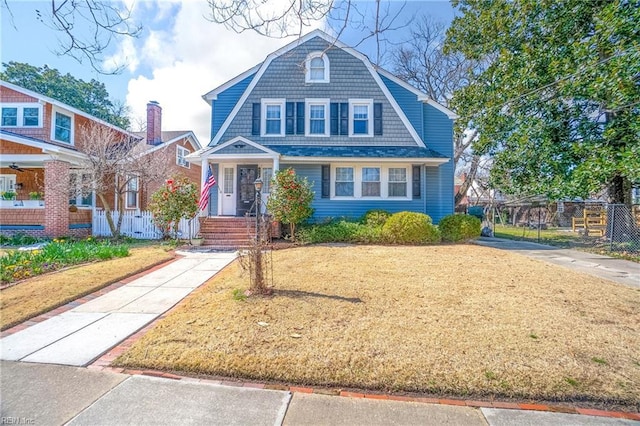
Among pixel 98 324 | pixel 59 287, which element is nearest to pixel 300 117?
pixel 59 287

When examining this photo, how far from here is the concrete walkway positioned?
10.9 feet

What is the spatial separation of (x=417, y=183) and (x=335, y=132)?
14.4ft

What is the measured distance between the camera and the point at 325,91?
13.9 m

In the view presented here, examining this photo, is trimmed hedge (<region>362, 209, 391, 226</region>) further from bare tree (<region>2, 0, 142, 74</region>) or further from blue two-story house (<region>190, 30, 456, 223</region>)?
bare tree (<region>2, 0, 142, 74</region>)

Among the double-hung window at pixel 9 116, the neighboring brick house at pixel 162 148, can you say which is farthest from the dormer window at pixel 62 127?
the neighboring brick house at pixel 162 148

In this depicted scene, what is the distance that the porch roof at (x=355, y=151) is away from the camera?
41.9 feet

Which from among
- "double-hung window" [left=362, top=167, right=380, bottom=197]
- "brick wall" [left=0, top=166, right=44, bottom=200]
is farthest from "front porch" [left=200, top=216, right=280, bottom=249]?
"brick wall" [left=0, top=166, right=44, bottom=200]

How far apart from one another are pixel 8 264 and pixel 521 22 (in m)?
19.1

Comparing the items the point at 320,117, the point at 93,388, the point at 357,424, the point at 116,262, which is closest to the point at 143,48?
the point at 93,388

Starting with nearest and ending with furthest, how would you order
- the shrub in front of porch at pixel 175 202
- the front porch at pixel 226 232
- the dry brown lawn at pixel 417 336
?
the dry brown lawn at pixel 417 336, the shrub in front of porch at pixel 175 202, the front porch at pixel 226 232

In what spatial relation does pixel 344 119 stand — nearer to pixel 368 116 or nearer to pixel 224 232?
pixel 368 116

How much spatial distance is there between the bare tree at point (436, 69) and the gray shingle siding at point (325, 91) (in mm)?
8657

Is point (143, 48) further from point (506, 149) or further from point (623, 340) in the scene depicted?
point (506, 149)

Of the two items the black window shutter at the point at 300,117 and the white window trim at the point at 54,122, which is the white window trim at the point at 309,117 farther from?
the white window trim at the point at 54,122
